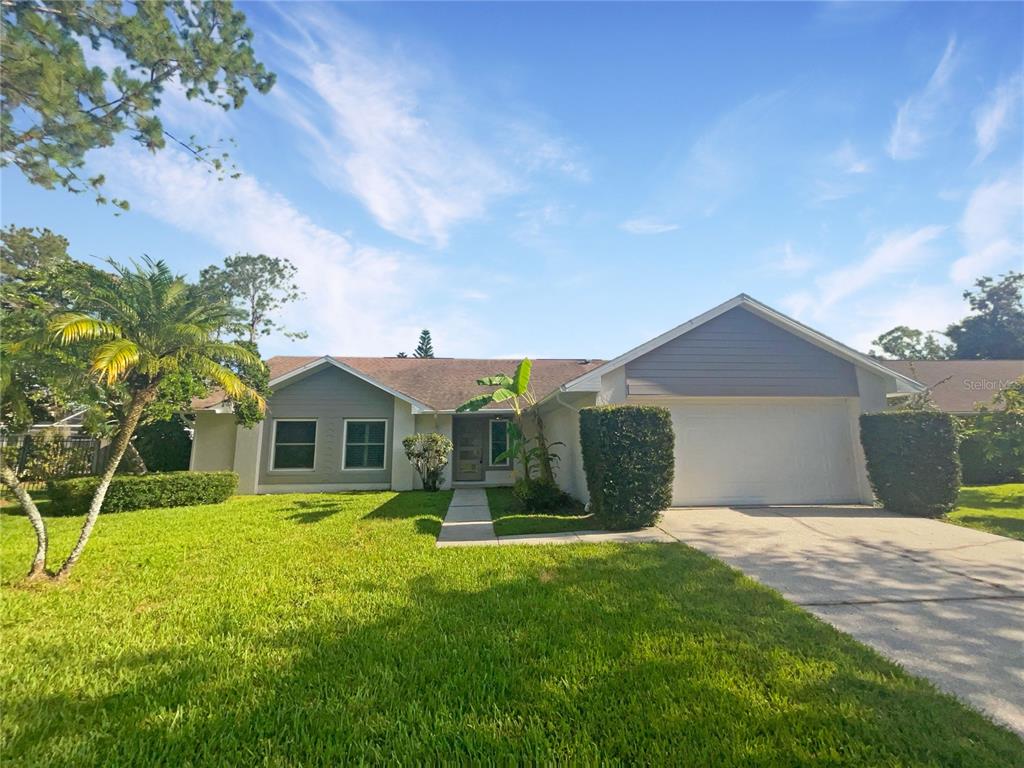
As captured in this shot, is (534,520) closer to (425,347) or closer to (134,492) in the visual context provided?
(134,492)

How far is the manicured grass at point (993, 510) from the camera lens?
24.7 ft

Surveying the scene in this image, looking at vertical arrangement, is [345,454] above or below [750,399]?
below

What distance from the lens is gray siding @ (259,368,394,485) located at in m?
14.3

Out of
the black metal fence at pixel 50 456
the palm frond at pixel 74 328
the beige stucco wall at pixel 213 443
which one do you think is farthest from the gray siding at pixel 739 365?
the black metal fence at pixel 50 456

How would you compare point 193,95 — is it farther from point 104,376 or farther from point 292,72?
point 104,376

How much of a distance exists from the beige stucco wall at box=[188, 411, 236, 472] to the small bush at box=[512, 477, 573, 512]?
34.1 ft

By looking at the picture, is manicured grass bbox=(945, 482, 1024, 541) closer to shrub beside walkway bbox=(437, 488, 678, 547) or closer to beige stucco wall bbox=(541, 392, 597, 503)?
shrub beside walkway bbox=(437, 488, 678, 547)

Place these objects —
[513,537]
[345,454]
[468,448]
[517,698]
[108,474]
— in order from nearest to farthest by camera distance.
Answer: [517,698]
[108,474]
[513,537]
[345,454]
[468,448]

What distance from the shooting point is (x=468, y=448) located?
16.1 metres

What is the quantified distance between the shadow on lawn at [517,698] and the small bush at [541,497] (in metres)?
6.06

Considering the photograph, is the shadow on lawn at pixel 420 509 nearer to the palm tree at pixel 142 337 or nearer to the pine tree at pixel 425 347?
the palm tree at pixel 142 337

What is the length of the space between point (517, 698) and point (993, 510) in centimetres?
1247

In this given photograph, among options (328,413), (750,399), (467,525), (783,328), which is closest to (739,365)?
(750,399)

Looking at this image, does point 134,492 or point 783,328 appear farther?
point 783,328
